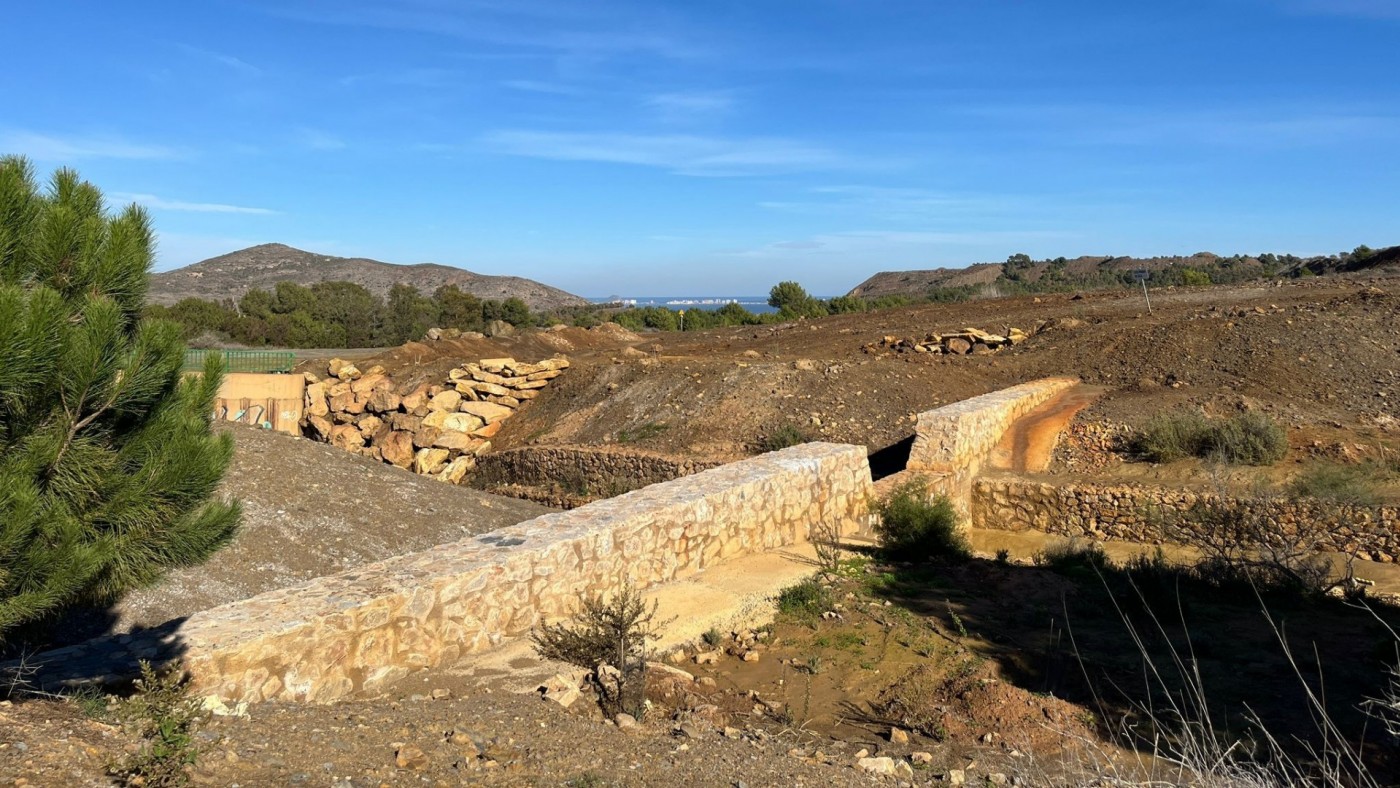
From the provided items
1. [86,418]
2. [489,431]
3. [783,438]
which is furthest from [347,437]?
[86,418]

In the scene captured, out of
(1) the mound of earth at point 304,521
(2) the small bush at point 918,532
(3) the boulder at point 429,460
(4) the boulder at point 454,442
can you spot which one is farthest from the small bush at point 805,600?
(4) the boulder at point 454,442

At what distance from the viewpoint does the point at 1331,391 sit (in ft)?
51.1

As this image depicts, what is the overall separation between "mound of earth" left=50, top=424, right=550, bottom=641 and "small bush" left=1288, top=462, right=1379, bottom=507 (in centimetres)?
986

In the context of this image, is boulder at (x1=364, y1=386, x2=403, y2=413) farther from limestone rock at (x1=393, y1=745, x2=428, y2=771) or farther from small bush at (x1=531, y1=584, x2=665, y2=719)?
limestone rock at (x1=393, y1=745, x2=428, y2=771)

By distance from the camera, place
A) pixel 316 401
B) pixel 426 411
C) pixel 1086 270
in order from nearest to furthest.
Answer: pixel 426 411, pixel 316 401, pixel 1086 270

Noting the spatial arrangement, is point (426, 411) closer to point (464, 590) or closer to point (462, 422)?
point (462, 422)

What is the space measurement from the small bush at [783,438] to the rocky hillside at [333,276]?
6710cm

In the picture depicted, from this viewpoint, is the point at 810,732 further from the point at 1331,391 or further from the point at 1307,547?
the point at 1331,391

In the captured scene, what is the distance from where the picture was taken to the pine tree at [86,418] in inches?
136

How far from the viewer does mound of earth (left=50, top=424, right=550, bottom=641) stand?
852 cm

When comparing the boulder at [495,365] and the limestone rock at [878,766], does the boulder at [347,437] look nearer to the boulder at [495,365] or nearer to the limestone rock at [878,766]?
the boulder at [495,365]

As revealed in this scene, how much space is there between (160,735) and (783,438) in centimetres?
1223

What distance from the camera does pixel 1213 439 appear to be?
12.9 m

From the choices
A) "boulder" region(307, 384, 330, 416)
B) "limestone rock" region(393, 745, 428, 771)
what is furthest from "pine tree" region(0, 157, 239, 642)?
"boulder" region(307, 384, 330, 416)
